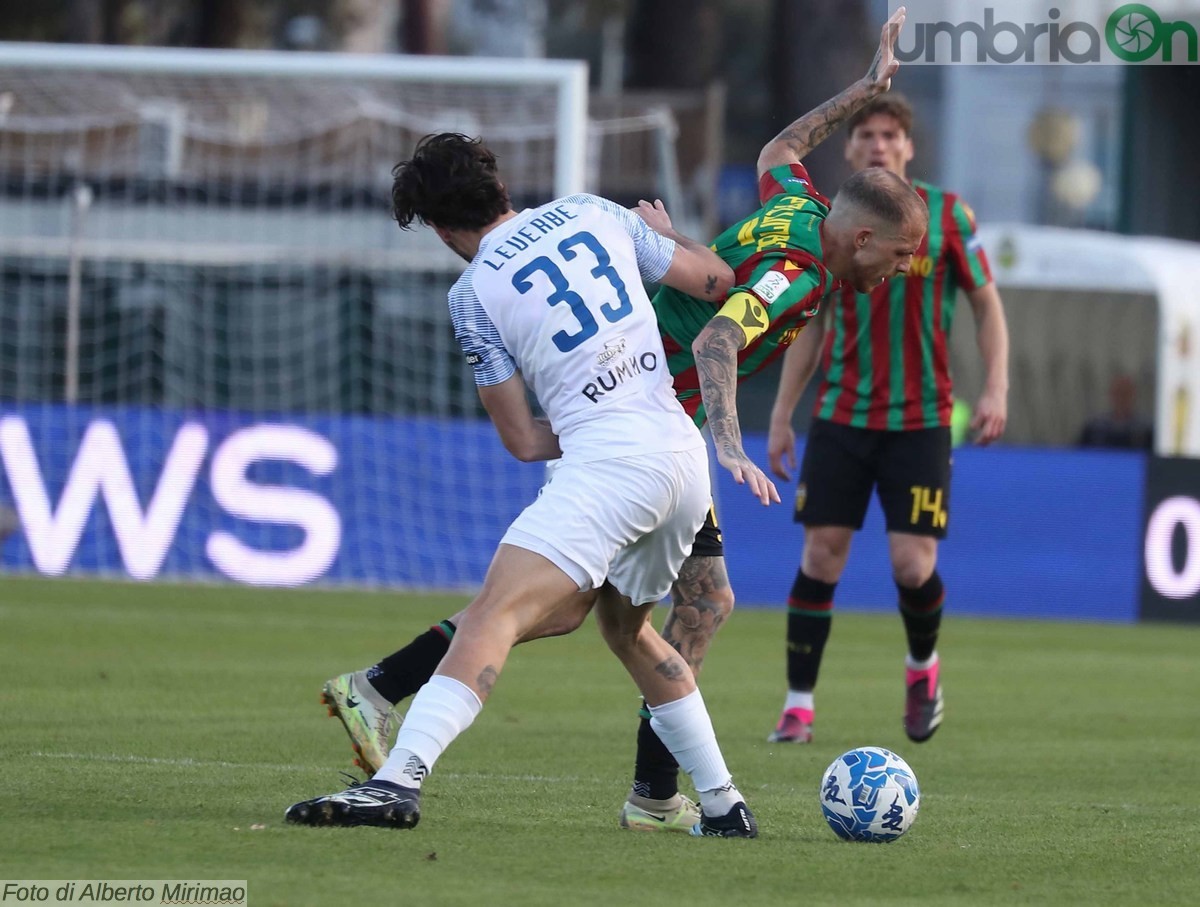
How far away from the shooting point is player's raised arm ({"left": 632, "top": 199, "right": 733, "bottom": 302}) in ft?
17.4

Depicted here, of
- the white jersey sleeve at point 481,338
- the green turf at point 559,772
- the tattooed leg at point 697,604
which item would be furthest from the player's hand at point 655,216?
the green turf at point 559,772

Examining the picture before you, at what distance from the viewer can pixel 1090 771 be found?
23.5 feet

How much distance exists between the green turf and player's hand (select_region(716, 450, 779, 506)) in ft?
2.90

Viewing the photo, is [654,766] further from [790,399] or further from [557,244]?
[790,399]

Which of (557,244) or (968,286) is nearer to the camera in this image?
(557,244)

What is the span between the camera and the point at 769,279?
5.15 m

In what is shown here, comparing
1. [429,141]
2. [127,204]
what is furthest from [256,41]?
[429,141]

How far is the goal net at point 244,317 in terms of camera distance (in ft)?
48.0

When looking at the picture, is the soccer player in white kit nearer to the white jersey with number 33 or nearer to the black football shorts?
the white jersey with number 33

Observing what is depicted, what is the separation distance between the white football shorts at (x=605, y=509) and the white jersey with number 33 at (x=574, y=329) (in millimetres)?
44

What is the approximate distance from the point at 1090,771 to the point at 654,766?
90.3 inches

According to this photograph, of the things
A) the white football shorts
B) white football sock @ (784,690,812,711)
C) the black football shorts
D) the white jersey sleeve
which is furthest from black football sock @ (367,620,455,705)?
the black football shorts

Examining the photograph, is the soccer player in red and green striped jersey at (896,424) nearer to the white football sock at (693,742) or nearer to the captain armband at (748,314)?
the white football sock at (693,742)

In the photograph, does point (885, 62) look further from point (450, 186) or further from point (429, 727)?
point (429, 727)
